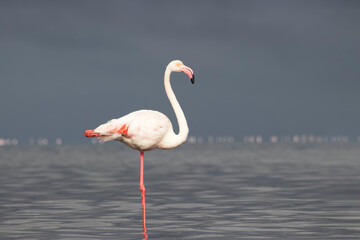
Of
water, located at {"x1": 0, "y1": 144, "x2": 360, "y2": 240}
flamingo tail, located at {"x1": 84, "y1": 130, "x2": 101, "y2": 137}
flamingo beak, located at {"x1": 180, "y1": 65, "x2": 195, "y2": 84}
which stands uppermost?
flamingo beak, located at {"x1": 180, "y1": 65, "x2": 195, "y2": 84}

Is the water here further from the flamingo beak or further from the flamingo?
the flamingo beak

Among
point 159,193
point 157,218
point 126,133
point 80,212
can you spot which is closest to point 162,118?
point 126,133

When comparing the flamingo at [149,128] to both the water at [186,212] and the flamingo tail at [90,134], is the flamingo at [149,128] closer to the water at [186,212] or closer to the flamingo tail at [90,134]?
the flamingo tail at [90,134]

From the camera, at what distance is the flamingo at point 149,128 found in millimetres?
16891

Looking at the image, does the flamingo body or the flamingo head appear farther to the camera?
the flamingo head

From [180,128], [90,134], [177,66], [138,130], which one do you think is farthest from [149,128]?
[177,66]

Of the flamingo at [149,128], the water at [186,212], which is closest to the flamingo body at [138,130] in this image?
the flamingo at [149,128]

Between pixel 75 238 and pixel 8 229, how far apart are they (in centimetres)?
229

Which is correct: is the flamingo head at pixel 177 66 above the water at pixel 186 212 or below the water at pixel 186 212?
above

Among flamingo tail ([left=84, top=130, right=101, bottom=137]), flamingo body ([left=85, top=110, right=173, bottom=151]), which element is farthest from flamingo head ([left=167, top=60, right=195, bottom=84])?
flamingo tail ([left=84, top=130, right=101, bottom=137])

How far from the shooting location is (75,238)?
1399 cm

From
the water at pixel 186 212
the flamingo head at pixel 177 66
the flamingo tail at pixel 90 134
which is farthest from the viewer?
the flamingo head at pixel 177 66

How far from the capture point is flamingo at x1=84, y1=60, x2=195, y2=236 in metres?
16.9

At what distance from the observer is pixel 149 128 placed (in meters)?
16.9
